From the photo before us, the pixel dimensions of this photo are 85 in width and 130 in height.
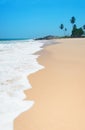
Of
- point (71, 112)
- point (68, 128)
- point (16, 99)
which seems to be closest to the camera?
point (68, 128)

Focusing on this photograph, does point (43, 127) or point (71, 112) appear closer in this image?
point (43, 127)

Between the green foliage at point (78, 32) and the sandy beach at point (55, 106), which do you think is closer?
the sandy beach at point (55, 106)

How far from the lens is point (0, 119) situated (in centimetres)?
366

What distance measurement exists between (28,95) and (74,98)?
40.3 inches

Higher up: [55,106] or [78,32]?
[78,32]

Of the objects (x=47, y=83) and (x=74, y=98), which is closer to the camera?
(x=74, y=98)

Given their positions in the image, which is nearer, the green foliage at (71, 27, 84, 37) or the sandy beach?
the sandy beach

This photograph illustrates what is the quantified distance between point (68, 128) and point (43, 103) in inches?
46.7

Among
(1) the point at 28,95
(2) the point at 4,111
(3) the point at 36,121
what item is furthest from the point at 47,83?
(3) the point at 36,121

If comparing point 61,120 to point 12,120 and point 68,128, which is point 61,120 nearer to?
point 68,128

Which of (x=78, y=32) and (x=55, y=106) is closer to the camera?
(x=55, y=106)

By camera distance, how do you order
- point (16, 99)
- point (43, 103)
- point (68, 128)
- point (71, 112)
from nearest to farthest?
point (68, 128) → point (71, 112) → point (43, 103) → point (16, 99)

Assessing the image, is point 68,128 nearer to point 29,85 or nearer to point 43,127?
point 43,127

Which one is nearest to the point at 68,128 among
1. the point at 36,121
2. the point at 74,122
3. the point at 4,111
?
the point at 74,122
